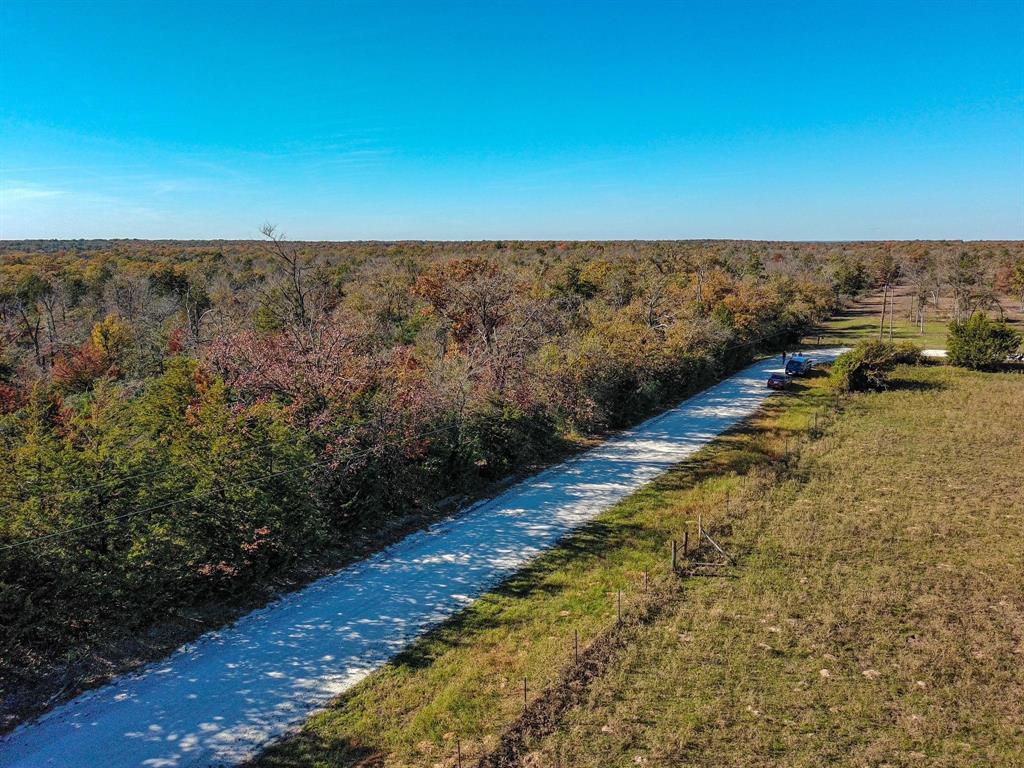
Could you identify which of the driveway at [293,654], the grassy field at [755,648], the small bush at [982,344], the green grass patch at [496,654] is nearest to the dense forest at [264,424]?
the driveway at [293,654]

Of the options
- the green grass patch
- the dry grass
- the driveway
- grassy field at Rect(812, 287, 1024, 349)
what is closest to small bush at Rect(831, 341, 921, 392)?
the dry grass

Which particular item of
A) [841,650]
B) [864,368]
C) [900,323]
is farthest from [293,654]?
[900,323]

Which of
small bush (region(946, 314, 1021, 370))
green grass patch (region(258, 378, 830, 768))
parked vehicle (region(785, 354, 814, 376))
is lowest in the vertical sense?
green grass patch (region(258, 378, 830, 768))

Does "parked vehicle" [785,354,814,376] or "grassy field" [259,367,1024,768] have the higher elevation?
"parked vehicle" [785,354,814,376]

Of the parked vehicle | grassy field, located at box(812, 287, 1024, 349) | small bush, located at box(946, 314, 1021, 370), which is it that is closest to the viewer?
small bush, located at box(946, 314, 1021, 370)

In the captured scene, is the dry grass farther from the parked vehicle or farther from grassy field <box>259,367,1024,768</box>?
the parked vehicle

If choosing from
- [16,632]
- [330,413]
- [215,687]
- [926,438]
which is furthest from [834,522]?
[16,632]

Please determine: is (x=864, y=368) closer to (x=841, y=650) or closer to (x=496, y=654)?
(x=841, y=650)
